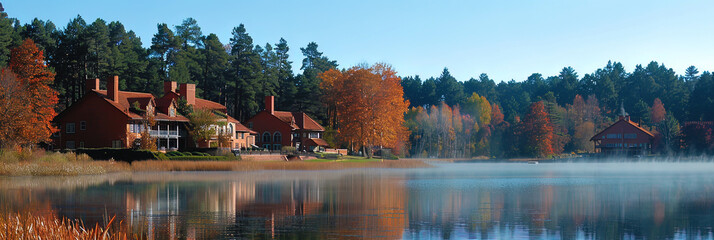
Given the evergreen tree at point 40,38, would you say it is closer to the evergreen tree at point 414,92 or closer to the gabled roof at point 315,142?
the gabled roof at point 315,142

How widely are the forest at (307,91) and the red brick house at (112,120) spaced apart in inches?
422

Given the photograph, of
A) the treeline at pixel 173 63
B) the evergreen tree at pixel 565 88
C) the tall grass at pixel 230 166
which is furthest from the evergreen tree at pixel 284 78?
the evergreen tree at pixel 565 88

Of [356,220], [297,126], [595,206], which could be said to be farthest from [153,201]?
[297,126]

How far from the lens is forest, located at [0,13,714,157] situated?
101812mm

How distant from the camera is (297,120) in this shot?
358 ft

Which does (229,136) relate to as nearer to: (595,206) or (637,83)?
(595,206)

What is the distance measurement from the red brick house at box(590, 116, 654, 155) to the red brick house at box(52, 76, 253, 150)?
7591cm

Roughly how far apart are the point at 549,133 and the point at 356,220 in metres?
104

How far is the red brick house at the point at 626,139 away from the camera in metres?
127

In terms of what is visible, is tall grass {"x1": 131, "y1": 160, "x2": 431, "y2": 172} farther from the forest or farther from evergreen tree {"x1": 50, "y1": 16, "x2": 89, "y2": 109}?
evergreen tree {"x1": 50, "y1": 16, "x2": 89, "y2": 109}

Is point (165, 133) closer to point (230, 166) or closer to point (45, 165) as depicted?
point (230, 166)

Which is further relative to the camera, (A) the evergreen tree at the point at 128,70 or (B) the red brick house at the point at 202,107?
(A) the evergreen tree at the point at 128,70

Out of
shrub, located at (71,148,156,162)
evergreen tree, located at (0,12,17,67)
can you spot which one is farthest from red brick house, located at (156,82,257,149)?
evergreen tree, located at (0,12,17,67)

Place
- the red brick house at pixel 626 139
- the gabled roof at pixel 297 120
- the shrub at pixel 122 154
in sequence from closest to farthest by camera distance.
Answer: the shrub at pixel 122 154 → the gabled roof at pixel 297 120 → the red brick house at pixel 626 139
